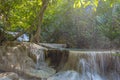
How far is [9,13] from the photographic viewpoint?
844 cm

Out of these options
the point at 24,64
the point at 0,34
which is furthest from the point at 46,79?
the point at 0,34

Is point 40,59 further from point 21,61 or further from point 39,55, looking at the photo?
point 21,61

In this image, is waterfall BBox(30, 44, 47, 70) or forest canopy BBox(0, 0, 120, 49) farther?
forest canopy BBox(0, 0, 120, 49)

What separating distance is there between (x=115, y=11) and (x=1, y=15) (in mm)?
6371

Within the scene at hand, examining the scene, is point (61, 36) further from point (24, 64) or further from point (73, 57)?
point (24, 64)

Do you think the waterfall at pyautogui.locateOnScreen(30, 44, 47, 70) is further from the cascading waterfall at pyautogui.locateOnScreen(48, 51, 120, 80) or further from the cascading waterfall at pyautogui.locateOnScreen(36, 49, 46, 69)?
the cascading waterfall at pyautogui.locateOnScreen(48, 51, 120, 80)

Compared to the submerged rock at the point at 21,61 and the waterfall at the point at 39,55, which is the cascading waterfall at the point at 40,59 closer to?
the waterfall at the point at 39,55

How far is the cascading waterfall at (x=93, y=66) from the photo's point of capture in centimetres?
753

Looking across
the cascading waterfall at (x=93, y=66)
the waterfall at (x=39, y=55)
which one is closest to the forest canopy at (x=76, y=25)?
the waterfall at (x=39, y=55)

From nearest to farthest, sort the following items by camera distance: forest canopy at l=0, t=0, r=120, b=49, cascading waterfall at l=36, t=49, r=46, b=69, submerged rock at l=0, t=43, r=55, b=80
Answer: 1. submerged rock at l=0, t=43, r=55, b=80
2. cascading waterfall at l=36, t=49, r=46, b=69
3. forest canopy at l=0, t=0, r=120, b=49

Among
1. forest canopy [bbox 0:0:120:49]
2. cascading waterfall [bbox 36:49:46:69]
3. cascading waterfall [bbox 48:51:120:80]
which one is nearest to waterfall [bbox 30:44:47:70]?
cascading waterfall [bbox 36:49:46:69]

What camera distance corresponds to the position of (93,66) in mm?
7828

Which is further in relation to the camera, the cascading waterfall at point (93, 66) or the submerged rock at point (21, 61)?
the cascading waterfall at point (93, 66)

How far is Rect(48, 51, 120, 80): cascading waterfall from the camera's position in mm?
7527
